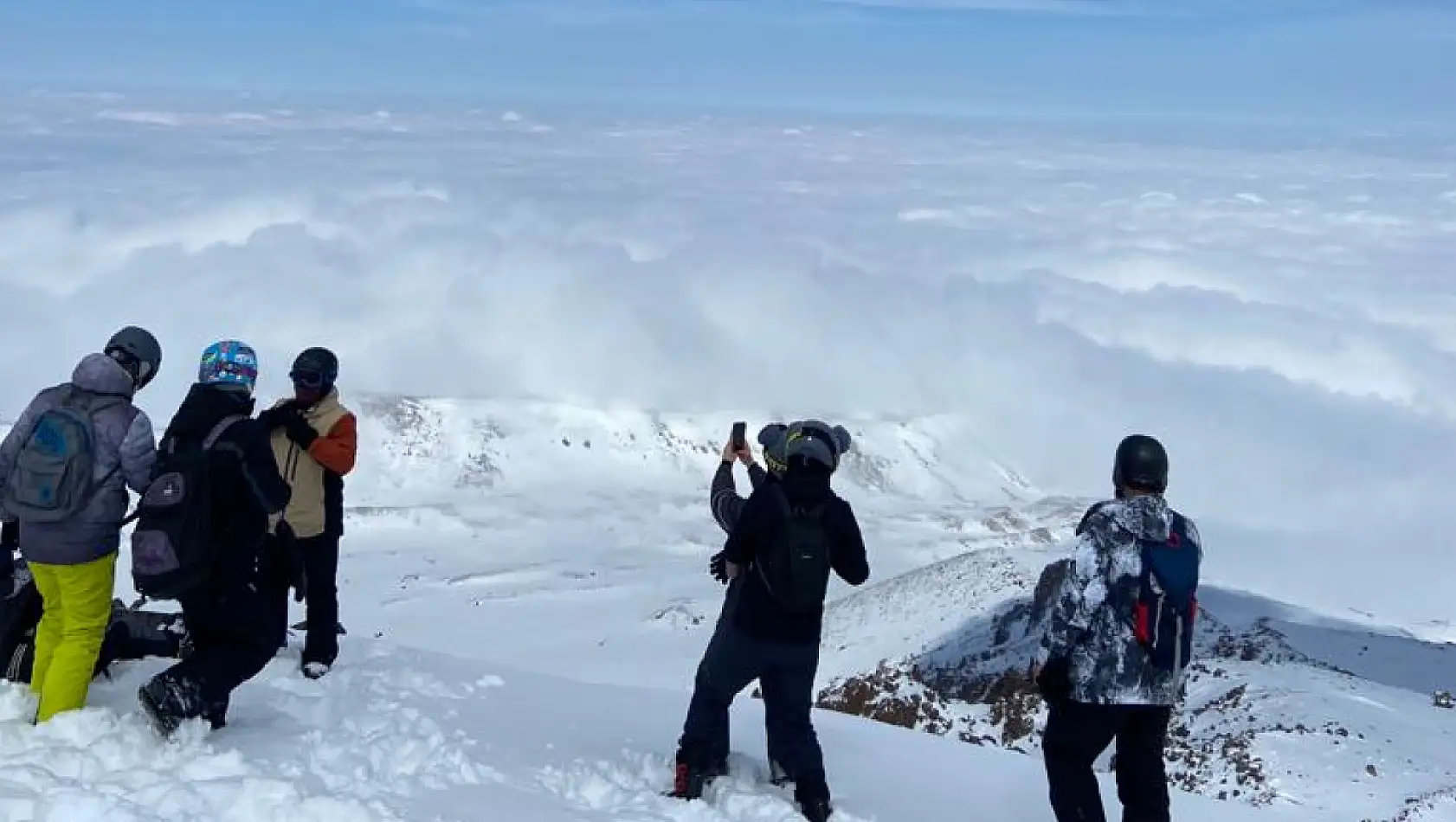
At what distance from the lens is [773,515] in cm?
668

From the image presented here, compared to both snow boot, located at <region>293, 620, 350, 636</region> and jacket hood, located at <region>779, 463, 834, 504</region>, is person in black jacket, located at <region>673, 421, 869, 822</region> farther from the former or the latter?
snow boot, located at <region>293, 620, 350, 636</region>

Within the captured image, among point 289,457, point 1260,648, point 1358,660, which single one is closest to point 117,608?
point 289,457

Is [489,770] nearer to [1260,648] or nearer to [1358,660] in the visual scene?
[1260,648]

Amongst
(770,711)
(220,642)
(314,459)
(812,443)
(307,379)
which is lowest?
(770,711)

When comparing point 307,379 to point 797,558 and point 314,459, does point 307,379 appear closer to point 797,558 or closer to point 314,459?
point 314,459

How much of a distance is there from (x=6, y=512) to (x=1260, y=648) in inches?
1019

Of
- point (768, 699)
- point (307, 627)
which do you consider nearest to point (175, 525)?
point (307, 627)

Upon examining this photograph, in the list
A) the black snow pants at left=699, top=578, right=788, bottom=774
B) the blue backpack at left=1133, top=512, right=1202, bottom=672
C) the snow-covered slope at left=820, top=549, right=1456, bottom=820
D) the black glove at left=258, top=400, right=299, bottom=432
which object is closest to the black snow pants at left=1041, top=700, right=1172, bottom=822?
the blue backpack at left=1133, top=512, right=1202, bottom=672

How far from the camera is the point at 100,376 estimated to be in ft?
21.5

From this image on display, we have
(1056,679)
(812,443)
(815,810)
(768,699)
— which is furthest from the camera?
(768,699)

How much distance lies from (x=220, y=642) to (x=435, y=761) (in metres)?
1.48

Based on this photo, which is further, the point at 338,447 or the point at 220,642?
the point at 338,447

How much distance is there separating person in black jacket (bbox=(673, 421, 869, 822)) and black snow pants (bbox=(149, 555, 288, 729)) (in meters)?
2.63

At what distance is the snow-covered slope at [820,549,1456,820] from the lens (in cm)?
1590
